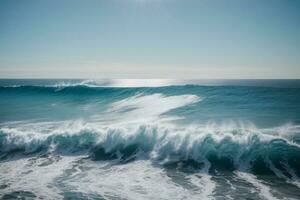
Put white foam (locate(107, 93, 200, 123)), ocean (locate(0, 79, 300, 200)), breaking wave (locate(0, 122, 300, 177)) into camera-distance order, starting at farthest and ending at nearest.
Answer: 1. white foam (locate(107, 93, 200, 123))
2. breaking wave (locate(0, 122, 300, 177))
3. ocean (locate(0, 79, 300, 200))

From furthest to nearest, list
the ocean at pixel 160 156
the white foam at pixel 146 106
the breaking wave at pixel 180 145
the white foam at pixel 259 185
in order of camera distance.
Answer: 1. the white foam at pixel 146 106
2. the breaking wave at pixel 180 145
3. the ocean at pixel 160 156
4. the white foam at pixel 259 185

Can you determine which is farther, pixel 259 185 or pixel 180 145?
pixel 180 145

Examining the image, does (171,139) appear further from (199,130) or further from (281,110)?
(281,110)

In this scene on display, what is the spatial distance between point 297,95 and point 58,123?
18.7m

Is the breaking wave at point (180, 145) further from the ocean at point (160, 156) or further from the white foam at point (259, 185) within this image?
the white foam at point (259, 185)

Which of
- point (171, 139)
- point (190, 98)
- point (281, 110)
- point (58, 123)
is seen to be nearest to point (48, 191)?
point (171, 139)

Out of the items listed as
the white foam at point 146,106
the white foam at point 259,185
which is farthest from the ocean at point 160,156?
the white foam at point 146,106

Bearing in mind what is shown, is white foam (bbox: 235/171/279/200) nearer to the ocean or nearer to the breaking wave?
the ocean

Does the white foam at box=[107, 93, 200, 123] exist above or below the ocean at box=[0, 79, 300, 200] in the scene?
above

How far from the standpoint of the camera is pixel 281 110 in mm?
16703

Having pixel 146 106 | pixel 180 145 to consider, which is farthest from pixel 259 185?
pixel 146 106

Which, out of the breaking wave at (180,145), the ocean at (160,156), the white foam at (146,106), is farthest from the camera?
the white foam at (146,106)

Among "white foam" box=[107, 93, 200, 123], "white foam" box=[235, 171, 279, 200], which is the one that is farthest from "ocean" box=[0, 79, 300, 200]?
"white foam" box=[107, 93, 200, 123]

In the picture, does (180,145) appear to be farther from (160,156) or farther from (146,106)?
(146,106)
